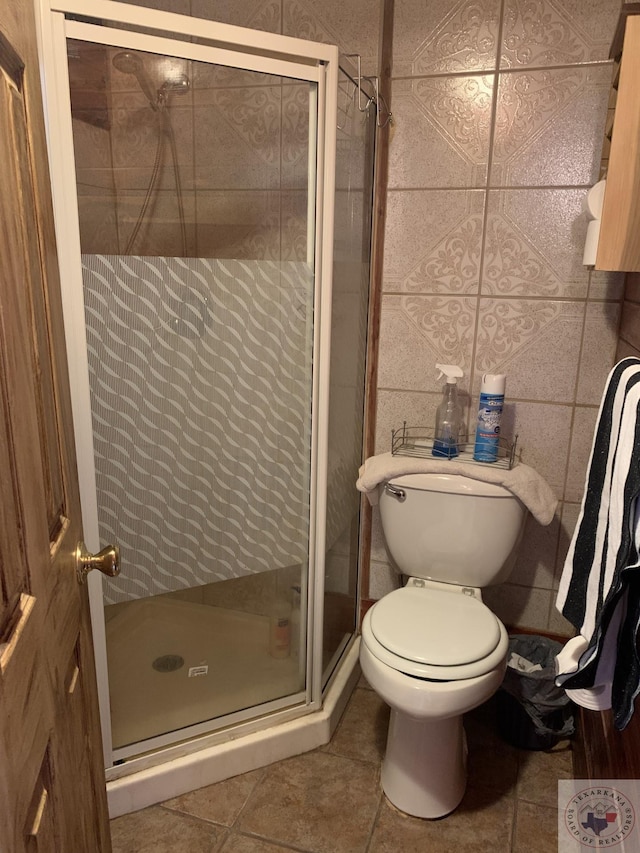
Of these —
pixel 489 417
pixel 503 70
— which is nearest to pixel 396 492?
pixel 489 417

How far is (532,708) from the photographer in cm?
173

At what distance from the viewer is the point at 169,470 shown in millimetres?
1502

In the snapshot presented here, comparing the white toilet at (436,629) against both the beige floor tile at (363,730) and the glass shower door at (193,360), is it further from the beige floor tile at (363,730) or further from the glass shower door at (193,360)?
the glass shower door at (193,360)

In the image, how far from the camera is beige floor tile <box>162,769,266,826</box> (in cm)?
156

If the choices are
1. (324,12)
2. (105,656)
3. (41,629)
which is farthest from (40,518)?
(324,12)

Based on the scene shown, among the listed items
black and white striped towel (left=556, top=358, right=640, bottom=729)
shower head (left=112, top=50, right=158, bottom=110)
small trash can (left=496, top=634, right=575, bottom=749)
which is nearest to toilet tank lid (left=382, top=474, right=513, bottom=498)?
small trash can (left=496, top=634, right=575, bottom=749)

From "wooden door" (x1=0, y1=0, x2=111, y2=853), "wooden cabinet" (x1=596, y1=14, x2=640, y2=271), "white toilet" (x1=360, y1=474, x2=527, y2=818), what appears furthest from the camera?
"white toilet" (x1=360, y1=474, x2=527, y2=818)

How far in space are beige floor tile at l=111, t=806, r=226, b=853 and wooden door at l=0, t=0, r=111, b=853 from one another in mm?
688

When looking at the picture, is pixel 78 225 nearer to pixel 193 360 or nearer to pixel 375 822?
pixel 193 360

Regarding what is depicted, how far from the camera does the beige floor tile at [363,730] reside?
69.4 inches

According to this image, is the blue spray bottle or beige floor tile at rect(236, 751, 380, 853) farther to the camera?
the blue spray bottle

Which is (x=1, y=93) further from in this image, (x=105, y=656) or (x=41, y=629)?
(x=105, y=656)

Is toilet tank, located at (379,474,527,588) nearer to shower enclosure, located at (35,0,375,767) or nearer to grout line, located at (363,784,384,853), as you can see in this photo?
shower enclosure, located at (35,0,375,767)

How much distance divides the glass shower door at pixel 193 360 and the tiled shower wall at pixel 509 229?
1.56 ft
